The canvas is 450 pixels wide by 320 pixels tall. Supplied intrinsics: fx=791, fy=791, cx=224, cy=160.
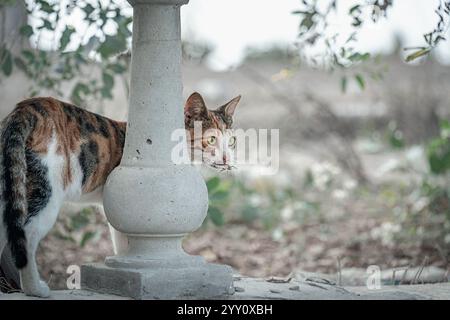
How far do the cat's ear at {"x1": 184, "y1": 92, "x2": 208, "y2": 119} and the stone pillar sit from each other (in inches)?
9.9

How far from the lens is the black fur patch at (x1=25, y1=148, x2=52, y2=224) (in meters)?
2.87

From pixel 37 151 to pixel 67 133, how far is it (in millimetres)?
202

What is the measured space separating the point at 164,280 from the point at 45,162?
0.62 m

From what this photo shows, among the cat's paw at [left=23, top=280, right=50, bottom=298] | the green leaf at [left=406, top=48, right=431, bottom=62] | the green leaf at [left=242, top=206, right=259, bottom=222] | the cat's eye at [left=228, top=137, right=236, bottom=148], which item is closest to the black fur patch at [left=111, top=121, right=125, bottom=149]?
the cat's eye at [left=228, top=137, right=236, bottom=148]

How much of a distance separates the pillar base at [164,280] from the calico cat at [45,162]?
0.89 feet

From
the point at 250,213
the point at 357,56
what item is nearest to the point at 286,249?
the point at 250,213

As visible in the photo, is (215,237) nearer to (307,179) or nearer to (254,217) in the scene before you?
(254,217)

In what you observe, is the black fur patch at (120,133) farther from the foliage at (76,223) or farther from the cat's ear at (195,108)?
the foliage at (76,223)

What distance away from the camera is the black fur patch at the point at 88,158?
10.3ft

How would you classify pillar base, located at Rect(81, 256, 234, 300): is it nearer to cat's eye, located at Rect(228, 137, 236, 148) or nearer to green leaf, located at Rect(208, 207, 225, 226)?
cat's eye, located at Rect(228, 137, 236, 148)

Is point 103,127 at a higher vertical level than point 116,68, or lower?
lower

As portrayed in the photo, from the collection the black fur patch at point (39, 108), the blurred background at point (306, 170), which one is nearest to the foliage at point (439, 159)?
the blurred background at point (306, 170)

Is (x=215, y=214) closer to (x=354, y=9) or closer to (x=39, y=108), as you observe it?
(x=354, y=9)

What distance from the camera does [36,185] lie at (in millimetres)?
2885
